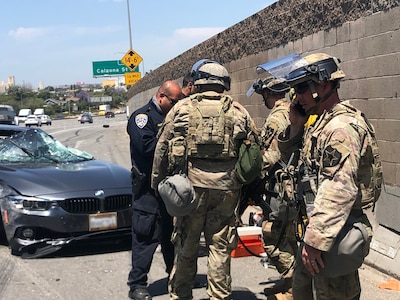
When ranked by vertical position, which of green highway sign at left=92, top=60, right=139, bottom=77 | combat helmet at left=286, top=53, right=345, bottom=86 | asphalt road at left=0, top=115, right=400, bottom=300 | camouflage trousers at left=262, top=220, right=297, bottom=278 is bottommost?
asphalt road at left=0, top=115, right=400, bottom=300

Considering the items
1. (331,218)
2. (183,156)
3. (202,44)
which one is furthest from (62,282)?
(202,44)

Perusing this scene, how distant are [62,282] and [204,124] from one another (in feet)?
7.62

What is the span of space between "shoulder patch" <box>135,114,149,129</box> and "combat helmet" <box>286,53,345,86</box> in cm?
178

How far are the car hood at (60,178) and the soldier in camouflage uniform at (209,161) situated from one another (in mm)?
2186

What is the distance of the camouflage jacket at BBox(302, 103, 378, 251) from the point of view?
8.57ft

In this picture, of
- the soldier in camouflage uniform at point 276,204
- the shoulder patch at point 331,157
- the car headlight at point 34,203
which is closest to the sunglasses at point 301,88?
the shoulder patch at point 331,157

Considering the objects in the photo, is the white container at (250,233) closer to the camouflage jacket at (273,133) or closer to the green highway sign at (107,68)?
the camouflage jacket at (273,133)

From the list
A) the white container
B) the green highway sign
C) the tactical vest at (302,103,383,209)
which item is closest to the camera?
the tactical vest at (302,103,383,209)

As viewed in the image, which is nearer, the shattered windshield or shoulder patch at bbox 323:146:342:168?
shoulder patch at bbox 323:146:342:168

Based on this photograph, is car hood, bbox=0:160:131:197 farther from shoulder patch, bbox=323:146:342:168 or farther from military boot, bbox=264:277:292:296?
shoulder patch, bbox=323:146:342:168

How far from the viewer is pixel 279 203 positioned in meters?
4.12

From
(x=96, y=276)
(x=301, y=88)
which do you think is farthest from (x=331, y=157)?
(x=96, y=276)

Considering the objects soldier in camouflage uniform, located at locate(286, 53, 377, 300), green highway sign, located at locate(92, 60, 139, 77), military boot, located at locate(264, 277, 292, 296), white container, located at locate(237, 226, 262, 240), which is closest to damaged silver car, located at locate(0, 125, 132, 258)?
white container, located at locate(237, 226, 262, 240)

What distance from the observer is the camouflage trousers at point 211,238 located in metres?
3.79
